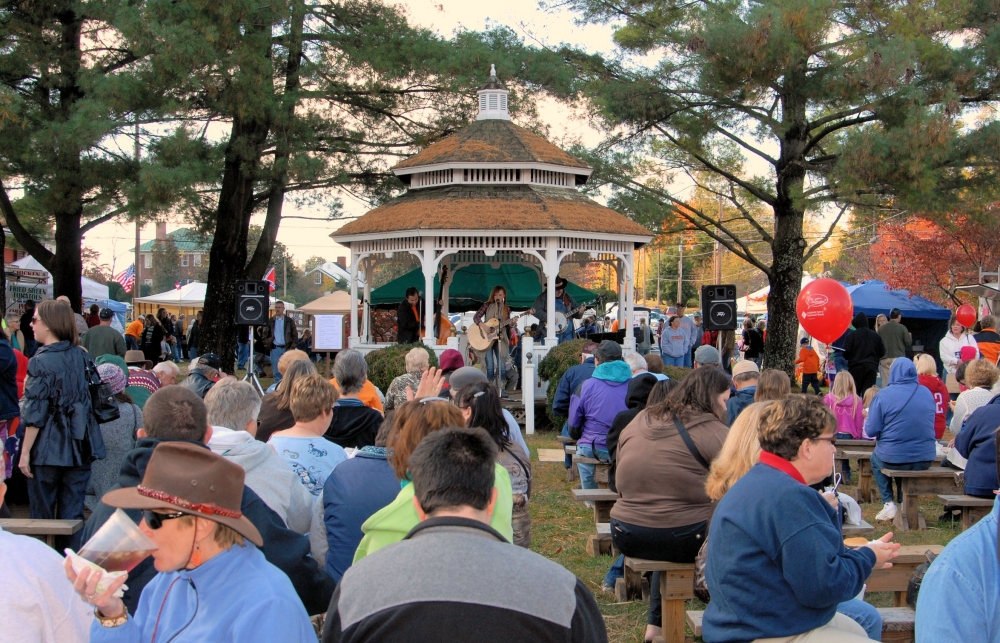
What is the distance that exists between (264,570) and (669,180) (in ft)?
65.5

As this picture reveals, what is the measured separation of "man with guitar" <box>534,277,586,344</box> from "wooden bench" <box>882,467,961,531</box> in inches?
344

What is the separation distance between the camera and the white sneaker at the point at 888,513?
8.57 metres

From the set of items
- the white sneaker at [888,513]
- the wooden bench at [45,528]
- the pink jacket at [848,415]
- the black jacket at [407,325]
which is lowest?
the white sneaker at [888,513]

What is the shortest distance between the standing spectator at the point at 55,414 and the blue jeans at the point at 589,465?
13.6 ft

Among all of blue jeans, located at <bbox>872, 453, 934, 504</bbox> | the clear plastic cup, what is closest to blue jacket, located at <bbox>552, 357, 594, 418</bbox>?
blue jeans, located at <bbox>872, 453, 934, 504</bbox>

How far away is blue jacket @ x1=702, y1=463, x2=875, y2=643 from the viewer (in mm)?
3271

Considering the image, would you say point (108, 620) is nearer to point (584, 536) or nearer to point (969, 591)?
point (969, 591)

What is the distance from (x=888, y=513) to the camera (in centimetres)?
859

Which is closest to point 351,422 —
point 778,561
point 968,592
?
point 778,561

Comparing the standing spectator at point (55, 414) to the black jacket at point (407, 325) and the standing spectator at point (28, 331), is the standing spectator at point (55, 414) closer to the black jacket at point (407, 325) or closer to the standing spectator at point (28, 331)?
the standing spectator at point (28, 331)

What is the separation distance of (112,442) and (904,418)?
22.1 feet

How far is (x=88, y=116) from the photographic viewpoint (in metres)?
15.6

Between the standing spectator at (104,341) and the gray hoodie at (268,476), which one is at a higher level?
the standing spectator at (104,341)

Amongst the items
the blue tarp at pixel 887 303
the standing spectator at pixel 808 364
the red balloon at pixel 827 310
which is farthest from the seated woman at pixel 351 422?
the blue tarp at pixel 887 303
